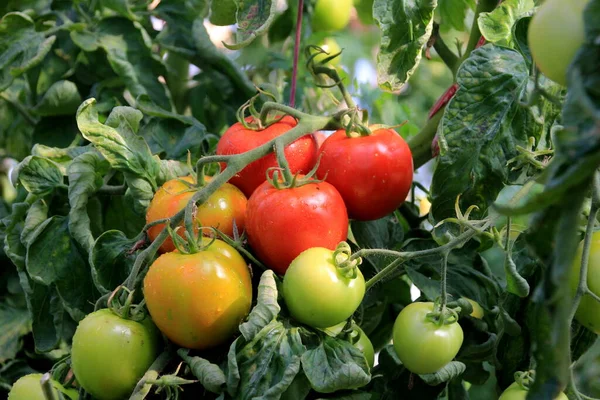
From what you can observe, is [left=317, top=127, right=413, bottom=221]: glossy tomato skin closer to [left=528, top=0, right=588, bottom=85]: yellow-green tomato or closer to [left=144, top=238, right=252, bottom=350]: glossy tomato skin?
[left=144, top=238, right=252, bottom=350]: glossy tomato skin

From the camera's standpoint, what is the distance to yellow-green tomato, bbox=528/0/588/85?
305mm

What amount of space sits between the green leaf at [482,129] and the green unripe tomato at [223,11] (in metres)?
0.22

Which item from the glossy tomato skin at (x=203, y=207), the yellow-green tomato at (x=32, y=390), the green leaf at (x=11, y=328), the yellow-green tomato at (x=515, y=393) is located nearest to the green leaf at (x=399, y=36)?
the glossy tomato skin at (x=203, y=207)

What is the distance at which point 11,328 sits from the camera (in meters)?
0.82

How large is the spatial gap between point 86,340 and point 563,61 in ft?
1.29

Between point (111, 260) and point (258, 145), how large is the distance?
0.16 m

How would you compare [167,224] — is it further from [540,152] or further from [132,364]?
[540,152]

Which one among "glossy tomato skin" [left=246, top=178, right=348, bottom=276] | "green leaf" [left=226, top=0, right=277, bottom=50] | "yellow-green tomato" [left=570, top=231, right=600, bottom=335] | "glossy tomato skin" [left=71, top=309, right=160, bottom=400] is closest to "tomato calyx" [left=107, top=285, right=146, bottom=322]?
"glossy tomato skin" [left=71, top=309, right=160, bottom=400]

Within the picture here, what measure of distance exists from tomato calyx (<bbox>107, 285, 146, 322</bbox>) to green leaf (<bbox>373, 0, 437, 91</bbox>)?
0.28 m

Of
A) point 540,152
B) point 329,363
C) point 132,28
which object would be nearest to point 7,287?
point 132,28

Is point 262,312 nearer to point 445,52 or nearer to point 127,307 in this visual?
point 127,307

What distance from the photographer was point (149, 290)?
0.53m

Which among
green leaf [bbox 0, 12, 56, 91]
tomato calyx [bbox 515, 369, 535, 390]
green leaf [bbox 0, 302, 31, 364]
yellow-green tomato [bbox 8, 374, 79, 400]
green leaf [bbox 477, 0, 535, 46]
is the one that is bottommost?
green leaf [bbox 0, 302, 31, 364]

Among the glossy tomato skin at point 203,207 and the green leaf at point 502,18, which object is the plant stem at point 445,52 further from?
the glossy tomato skin at point 203,207
